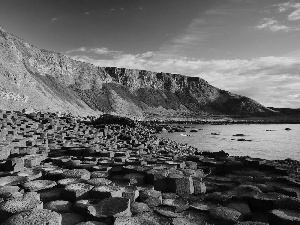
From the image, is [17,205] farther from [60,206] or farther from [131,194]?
[131,194]

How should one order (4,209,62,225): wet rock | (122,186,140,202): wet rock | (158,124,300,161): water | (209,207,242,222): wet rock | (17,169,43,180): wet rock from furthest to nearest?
(158,124,300,161): water → (17,169,43,180): wet rock → (122,186,140,202): wet rock → (209,207,242,222): wet rock → (4,209,62,225): wet rock

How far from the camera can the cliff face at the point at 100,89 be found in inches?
2092

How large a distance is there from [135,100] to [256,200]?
135 m

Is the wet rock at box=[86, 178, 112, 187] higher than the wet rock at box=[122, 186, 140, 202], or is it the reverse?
the wet rock at box=[86, 178, 112, 187]

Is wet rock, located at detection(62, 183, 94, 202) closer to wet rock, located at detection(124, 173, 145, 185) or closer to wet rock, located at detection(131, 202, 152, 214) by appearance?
wet rock, located at detection(131, 202, 152, 214)

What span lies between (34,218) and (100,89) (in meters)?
123

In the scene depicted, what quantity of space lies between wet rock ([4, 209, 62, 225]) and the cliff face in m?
41.8

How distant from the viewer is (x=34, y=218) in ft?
13.5

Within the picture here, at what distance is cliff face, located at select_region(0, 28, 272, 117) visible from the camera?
53.1 metres

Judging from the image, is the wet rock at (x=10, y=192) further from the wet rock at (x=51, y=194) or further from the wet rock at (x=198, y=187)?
the wet rock at (x=198, y=187)

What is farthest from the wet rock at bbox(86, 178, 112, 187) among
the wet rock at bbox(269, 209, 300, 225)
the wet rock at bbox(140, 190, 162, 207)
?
the wet rock at bbox(269, 209, 300, 225)

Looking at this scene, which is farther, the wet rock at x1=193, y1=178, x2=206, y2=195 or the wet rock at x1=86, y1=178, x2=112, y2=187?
the wet rock at x1=193, y1=178, x2=206, y2=195

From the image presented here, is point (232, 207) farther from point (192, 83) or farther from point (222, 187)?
point (192, 83)

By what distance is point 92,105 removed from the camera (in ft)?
358
